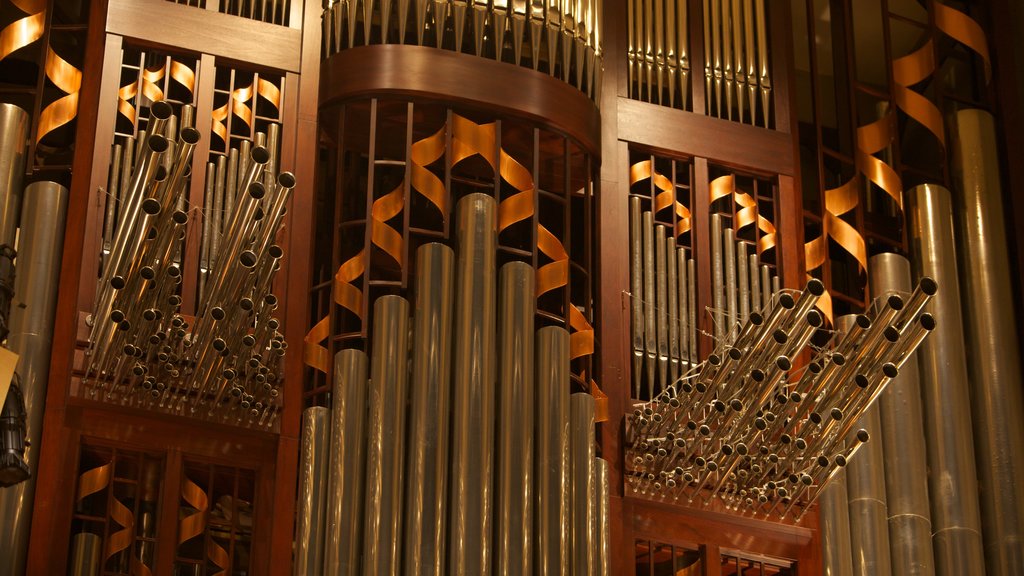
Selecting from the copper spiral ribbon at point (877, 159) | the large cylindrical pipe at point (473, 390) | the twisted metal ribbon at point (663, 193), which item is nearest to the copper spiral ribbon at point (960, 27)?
the copper spiral ribbon at point (877, 159)

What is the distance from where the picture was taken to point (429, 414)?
10.2m

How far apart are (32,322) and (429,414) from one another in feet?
7.40

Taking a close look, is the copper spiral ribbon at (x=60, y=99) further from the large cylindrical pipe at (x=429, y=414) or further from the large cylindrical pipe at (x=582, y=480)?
the large cylindrical pipe at (x=582, y=480)

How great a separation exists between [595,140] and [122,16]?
9.74 feet

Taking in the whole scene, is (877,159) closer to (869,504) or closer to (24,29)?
(869,504)

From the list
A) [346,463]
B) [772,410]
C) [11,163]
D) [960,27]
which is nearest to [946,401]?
[772,410]

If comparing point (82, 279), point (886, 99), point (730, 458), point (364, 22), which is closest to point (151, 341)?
point (82, 279)

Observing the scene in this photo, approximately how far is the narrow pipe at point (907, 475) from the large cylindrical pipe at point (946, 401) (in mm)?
118

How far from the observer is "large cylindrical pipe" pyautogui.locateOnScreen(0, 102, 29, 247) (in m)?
11.0

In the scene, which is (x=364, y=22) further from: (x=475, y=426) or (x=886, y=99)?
(x=886, y=99)

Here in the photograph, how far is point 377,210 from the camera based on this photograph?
11352mm

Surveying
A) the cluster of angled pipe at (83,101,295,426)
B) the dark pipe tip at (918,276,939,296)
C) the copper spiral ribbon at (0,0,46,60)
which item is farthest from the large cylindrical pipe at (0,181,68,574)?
the dark pipe tip at (918,276,939,296)

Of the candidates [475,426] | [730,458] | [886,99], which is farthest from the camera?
[886,99]

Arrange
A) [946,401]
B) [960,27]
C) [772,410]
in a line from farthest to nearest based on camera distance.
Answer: [960,27] → [946,401] → [772,410]
